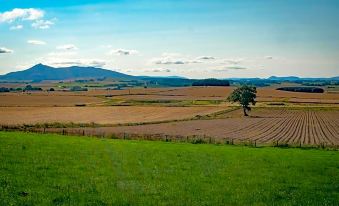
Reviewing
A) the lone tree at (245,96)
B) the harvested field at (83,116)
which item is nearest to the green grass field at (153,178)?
the harvested field at (83,116)

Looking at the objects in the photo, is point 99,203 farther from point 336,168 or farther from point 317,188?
point 336,168

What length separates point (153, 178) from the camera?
20.2 metres

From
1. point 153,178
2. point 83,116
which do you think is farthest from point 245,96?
point 153,178

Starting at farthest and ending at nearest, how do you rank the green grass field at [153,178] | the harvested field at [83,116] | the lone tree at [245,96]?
the lone tree at [245,96]
the harvested field at [83,116]
the green grass field at [153,178]

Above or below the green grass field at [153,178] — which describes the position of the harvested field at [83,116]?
below

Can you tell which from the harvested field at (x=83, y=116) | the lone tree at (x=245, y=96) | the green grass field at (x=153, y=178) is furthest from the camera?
the lone tree at (x=245, y=96)

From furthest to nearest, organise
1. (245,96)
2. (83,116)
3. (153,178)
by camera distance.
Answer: (245,96)
(83,116)
(153,178)

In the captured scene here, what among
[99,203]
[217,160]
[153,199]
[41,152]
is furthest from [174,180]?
[41,152]

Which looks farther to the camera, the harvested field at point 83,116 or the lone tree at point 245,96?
the lone tree at point 245,96

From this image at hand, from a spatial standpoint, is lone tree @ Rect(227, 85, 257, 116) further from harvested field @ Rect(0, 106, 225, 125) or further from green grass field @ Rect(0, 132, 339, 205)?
green grass field @ Rect(0, 132, 339, 205)

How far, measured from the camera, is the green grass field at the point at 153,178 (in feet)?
52.3

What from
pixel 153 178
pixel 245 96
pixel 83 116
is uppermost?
pixel 245 96

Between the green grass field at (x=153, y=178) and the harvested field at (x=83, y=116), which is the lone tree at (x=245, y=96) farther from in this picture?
the green grass field at (x=153, y=178)

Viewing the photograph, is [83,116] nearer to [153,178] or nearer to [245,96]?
[245,96]
